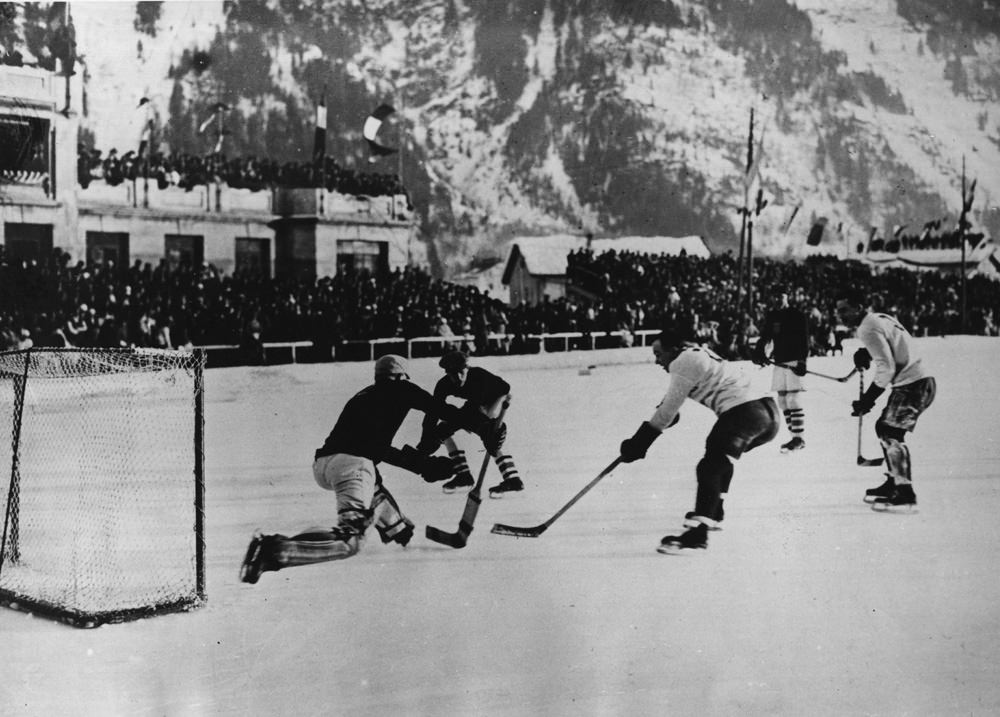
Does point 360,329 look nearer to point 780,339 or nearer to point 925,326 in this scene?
point 780,339

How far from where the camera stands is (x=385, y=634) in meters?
3.35

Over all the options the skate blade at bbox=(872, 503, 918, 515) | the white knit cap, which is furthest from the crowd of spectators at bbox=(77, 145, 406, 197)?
the skate blade at bbox=(872, 503, 918, 515)

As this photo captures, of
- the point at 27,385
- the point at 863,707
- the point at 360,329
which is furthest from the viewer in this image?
the point at 360,329

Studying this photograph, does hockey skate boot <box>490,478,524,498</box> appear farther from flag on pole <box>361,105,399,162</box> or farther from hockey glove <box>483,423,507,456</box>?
flag on pole <box>361,105,399,162</box>

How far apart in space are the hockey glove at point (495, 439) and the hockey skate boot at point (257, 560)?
2.81 feet

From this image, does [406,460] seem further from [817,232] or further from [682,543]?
[817,232]

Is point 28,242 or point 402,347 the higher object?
point 28,242

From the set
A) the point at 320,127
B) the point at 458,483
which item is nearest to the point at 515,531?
the point at 458,483

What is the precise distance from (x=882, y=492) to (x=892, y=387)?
43cm

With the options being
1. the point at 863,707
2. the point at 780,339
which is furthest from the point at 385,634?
the point at 780,339

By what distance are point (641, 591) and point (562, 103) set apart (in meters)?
1.98

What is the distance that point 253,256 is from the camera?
152 inches

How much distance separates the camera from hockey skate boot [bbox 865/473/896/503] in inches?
150

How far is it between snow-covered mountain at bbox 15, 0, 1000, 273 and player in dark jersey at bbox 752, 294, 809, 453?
0.29 metres
